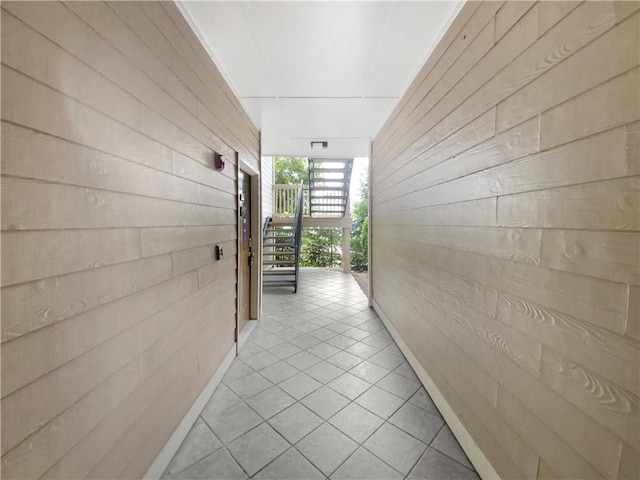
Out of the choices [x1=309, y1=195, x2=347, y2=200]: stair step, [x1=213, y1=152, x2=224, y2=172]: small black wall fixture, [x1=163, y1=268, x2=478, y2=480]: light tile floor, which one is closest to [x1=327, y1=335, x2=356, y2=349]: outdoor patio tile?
[x1=163, y1=268, x2=478, y2=480]: light tile floor

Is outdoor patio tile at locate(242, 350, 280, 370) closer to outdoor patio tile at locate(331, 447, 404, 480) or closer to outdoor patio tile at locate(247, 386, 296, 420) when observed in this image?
outdoor patio tile at locate(247, 386, 296, 420)

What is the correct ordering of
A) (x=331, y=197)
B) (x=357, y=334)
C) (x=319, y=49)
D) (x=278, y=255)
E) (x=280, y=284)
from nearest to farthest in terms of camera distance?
1. (x=319, y=49)
2. (x=357, y=334)
3. (x=280, y=284)
4. (x=278, y=255)
5. (x=331, y=197)

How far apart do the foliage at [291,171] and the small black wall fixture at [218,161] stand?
26.6 feet

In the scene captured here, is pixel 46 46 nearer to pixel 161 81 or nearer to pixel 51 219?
pixel 51 219

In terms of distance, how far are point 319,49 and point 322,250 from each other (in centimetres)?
743

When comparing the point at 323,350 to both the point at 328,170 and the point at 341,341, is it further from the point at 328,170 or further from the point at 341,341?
the point at 328,170

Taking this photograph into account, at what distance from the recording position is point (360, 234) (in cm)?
891

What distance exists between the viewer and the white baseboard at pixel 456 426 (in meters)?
1.37

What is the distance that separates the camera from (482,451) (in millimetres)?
1392

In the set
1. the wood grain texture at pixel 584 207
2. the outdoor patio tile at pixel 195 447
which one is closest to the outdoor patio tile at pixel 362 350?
the outdoor patio tile at pixel 195 447

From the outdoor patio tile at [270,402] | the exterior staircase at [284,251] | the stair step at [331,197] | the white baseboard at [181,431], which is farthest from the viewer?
the stair step at [331,197]

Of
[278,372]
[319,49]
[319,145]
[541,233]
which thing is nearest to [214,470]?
[278,372]

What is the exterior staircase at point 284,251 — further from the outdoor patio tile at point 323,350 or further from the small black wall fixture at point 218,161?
the small black wall fixture at point 218,161

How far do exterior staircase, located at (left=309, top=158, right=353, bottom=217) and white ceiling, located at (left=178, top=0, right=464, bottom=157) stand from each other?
3195mm
